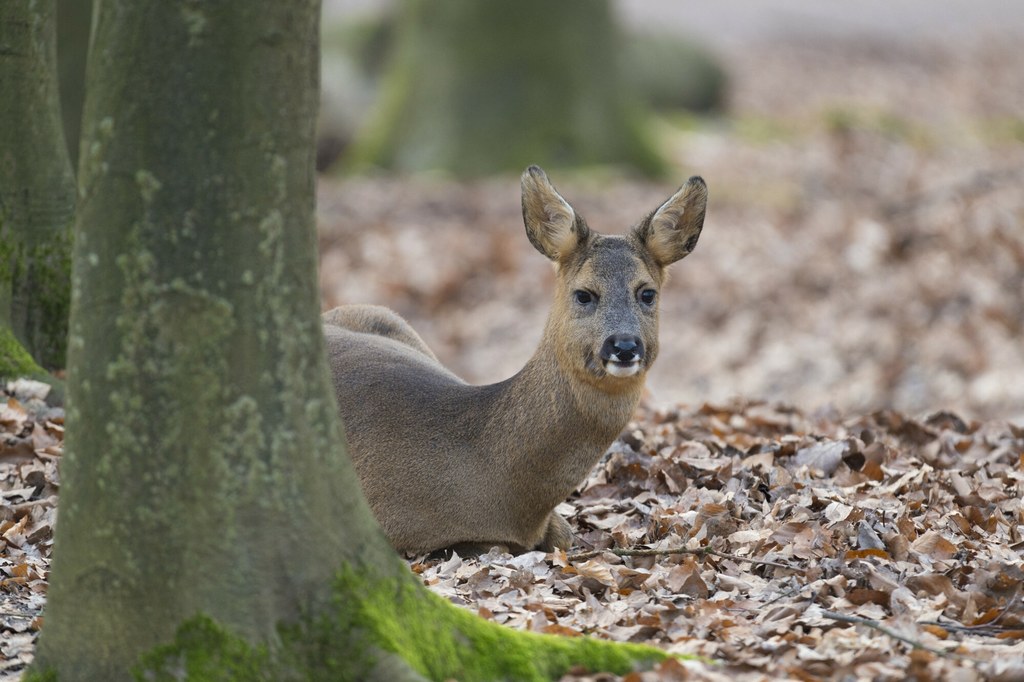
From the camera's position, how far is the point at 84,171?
4.21 meters

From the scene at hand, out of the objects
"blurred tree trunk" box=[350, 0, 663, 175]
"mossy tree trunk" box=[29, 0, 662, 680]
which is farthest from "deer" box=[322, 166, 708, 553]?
"blurred tree trunk" box=[350, 0, 663, 175]

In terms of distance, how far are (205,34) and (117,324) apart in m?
0.90

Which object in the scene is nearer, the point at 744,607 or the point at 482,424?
the point at 744,607

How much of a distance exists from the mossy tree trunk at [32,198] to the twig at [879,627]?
447 cm

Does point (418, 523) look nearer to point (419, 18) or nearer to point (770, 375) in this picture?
point (770, 375)

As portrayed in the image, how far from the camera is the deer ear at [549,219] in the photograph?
645 centimetres

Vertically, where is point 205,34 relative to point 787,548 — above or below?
above

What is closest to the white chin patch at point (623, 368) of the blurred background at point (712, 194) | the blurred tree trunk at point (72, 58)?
the blurred background at point (712, 194)

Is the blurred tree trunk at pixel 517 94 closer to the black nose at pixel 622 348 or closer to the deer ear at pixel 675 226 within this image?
the deer ear at pixel 675 226

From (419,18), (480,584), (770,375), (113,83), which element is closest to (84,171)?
(113,83)

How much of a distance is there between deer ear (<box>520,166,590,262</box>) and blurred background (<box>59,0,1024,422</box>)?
3.66 m

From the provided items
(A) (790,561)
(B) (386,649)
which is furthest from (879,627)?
(B) (386,649)

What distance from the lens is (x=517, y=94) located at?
18125 millimetres

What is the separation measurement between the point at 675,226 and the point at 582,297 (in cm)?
63
